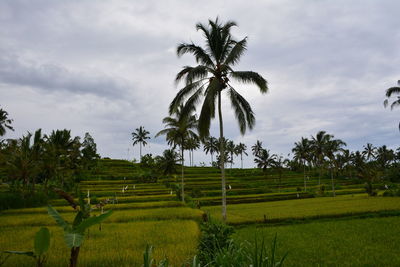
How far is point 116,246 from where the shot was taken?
10352 mm

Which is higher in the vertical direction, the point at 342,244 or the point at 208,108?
the point at 208,108

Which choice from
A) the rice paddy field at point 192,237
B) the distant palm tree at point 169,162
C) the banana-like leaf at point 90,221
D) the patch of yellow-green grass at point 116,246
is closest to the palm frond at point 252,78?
the rice paddy field at point 192,237

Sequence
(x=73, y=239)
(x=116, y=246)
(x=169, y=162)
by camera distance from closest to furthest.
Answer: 1. (x=73, y=239)
2. (x=116, y=246)
3. (x=169, y=162)

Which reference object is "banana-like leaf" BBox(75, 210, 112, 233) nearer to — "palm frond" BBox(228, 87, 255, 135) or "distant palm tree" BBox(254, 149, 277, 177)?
"palm frond" BBox(228, 87, 255, 135)

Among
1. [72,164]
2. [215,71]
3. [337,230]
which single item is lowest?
[337,230]

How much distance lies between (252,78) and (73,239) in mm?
16138

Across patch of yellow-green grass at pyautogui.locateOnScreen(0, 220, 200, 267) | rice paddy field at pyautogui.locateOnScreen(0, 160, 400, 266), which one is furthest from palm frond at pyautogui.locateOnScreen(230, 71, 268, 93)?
patch of yellow-green grass at pyautogui.locateOnScreen(0, 220, 200, 267)

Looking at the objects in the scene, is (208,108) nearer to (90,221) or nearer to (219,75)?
(219,75)

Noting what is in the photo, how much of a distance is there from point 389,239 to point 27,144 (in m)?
26.6

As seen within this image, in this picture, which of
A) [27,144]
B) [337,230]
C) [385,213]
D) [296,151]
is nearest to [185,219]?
[337,230]

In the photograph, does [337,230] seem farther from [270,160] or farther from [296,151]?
[270,160]

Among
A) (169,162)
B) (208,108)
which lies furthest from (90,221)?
(169,162)

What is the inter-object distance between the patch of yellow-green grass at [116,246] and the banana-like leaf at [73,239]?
10.6 feet

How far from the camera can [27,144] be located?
1062 inches
